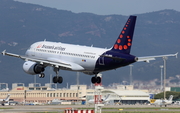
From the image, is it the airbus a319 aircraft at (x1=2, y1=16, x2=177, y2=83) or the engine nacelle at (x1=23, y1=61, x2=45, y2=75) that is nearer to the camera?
the airbus a319 aircraft at (x1=2, y1=16, x2=177, y2=83)

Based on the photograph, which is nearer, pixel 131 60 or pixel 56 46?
pixel 131 60

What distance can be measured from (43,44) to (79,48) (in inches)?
328

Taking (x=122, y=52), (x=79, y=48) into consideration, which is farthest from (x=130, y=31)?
(x=79, y=48)

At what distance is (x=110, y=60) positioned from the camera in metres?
86.9

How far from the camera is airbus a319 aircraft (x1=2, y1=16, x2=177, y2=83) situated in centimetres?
8681

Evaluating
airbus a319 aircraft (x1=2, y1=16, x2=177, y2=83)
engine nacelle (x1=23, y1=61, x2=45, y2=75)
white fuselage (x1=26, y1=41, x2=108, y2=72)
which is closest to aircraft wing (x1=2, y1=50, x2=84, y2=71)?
airbus a319 aircraft (x1=2, y1=16, x2=177, y2=83)

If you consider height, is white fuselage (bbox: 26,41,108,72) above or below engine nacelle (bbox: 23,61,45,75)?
above

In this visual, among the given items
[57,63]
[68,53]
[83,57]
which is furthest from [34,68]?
[83,57]

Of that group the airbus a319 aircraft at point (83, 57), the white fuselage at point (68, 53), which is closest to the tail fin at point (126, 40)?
the airbus a319 aircraft at point (83, 57)

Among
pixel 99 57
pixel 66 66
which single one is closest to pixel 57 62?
pixel 66 66

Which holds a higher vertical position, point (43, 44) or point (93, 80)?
point (43, 44)

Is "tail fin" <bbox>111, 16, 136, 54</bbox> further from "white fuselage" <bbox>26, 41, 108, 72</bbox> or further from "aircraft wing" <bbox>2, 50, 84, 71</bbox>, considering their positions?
"aircraft wing" <bbox>2, 50, 84, 71</bbox>

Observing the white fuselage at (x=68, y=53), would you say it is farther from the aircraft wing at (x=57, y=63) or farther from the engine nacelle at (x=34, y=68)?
the engine nacelle at (x=34, y=68)

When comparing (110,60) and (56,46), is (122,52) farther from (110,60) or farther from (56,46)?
(56,46)
